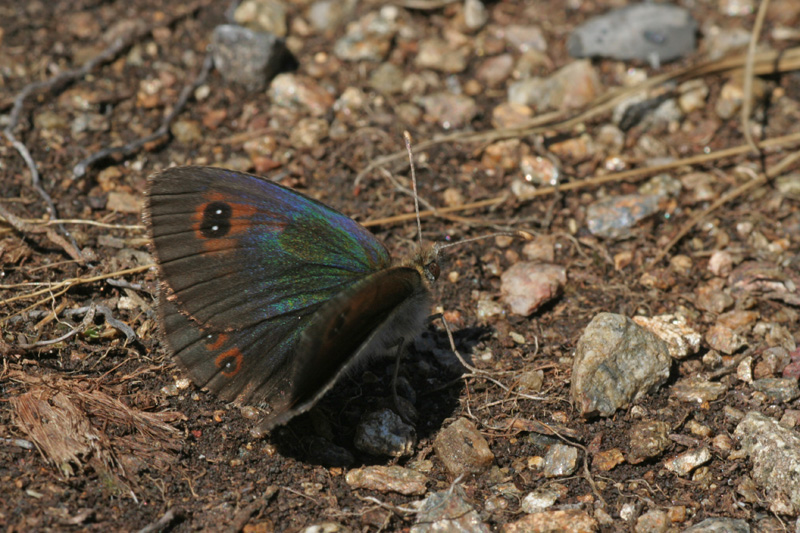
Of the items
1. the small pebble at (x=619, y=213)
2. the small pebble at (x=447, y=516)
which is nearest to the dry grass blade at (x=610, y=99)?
the small pebble at (x=619, y=213)

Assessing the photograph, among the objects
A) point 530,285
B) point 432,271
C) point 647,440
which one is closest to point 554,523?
point 647,440

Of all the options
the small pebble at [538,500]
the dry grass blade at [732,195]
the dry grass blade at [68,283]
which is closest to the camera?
the small pebble at [538,500]

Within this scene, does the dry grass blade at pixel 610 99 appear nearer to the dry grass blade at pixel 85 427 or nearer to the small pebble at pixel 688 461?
the dry grass blade at pixel 85 427

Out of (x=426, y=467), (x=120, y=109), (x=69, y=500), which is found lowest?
(x=426, y=467)

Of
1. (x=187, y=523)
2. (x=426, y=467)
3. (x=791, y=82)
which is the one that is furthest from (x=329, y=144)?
(x=791, y=82)

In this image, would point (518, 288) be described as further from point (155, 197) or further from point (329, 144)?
point (155, 197)

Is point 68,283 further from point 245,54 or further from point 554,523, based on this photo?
point 554,523
